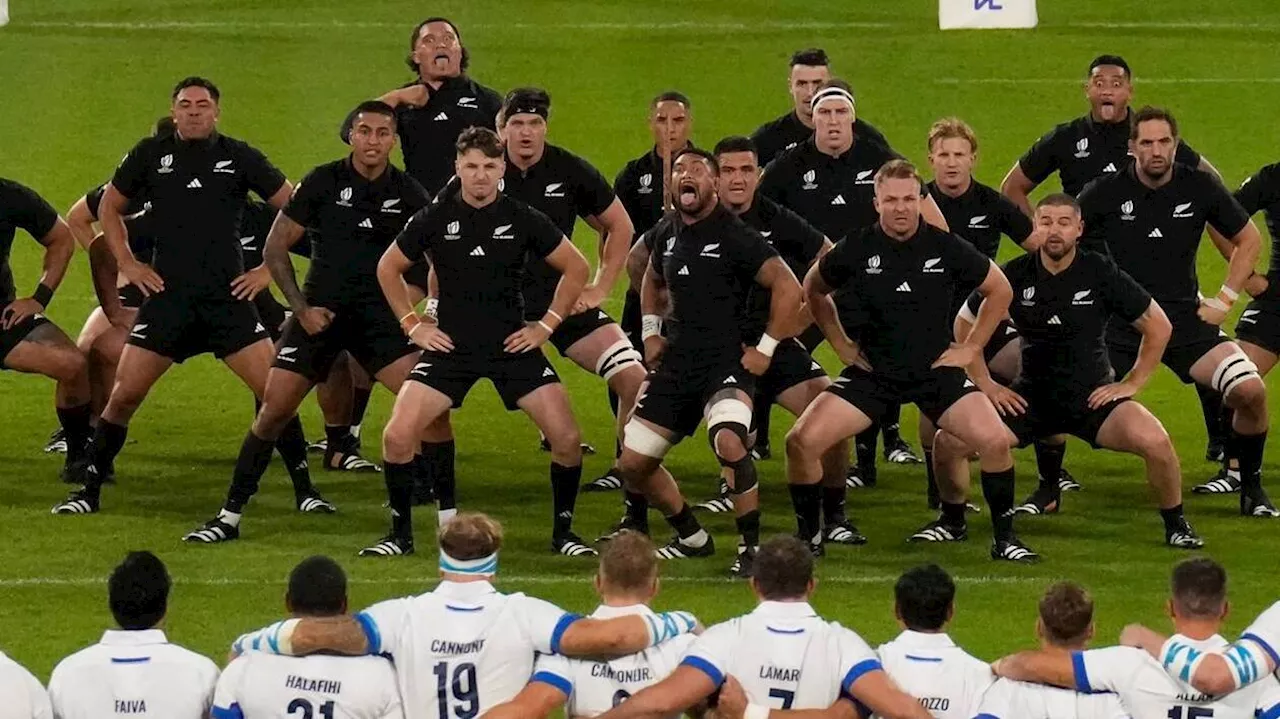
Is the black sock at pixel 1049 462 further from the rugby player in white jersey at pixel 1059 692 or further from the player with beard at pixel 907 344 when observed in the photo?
the rugby player in white jersey at pixel 1059 692

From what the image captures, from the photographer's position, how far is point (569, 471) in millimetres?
12398

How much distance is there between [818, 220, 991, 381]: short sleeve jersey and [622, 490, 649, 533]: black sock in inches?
52.0

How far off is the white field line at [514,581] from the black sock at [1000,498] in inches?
14.0

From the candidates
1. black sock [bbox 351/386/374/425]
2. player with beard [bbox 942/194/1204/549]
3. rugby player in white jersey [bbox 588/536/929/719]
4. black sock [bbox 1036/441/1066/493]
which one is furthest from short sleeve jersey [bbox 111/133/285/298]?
rugby player in white jersey [bbox 588/536/929/719]

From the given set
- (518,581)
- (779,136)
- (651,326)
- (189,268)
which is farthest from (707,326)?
(189,268)

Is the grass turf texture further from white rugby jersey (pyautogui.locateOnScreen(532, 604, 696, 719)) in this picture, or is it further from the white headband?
white rugby jersey (pyautogui.locateOnScreen(532, 604, 696, 719))

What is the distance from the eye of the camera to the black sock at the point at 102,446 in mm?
13219

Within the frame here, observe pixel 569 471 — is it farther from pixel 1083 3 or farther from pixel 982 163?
pixel 1083 3

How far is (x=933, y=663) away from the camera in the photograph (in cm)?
843

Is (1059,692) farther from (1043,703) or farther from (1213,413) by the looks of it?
(1213,413)

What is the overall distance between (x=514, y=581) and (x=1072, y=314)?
9.67 feet

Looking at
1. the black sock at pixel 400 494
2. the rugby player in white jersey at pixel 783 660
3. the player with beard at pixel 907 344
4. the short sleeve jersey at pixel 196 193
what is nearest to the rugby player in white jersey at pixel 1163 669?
the rugby player in white jersey at pixel 783 660

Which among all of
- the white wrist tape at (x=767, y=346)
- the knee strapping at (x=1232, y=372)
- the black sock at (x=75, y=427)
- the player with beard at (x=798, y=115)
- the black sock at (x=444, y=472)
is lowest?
the black sock at (x=444, y=472)

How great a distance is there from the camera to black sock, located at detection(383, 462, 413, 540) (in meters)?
12.2
